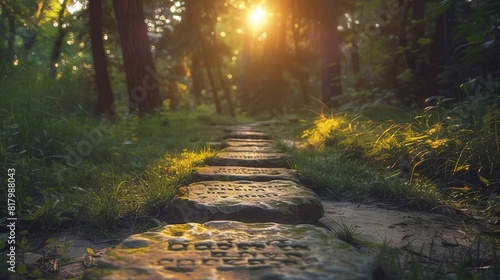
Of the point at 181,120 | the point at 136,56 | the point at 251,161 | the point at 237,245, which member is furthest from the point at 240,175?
the point at 181,120

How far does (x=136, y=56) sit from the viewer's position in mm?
7855

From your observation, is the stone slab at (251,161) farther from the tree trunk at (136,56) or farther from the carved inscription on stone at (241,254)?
the tree trunk at (136,56)

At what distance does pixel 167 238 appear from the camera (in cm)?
155

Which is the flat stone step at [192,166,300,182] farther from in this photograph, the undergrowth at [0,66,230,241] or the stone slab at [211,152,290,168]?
the stone slab at [211,152,290,168]

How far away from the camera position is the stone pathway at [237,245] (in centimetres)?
125

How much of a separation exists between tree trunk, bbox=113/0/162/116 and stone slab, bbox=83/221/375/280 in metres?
6.27

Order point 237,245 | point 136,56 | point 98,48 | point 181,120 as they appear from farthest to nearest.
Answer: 1. point 181,120
2. point 136,56
3. point 98,48
4. point 237,245

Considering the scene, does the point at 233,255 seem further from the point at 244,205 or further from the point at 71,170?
the point at 71,170

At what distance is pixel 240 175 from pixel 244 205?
2.76ft

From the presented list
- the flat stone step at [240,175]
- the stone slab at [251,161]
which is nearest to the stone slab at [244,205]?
the flat stone step at [240,175]

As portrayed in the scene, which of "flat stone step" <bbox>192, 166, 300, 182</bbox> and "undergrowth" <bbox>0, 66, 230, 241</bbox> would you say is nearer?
"undergrowth" <bbox>0, 66, 230, 241</bbox>

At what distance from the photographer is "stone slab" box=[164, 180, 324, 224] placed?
200 cm

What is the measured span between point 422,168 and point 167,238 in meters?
2.58

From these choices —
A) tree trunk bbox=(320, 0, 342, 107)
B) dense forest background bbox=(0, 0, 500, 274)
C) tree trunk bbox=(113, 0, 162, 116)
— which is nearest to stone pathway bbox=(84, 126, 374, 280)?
dense forest background bbox=(0, 0, 500, 274)
